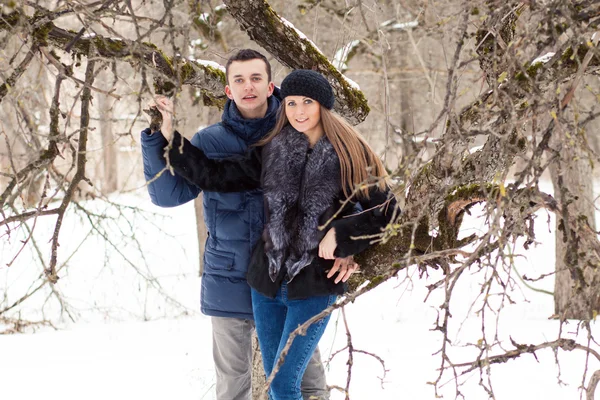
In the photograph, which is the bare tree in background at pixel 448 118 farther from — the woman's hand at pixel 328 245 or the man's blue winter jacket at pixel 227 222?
the man's blue winter jacket at pixel 227 222

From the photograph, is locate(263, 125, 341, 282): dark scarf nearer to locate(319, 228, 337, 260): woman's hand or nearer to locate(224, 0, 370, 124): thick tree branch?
locate(319, 228, 337, 260): woman's hand

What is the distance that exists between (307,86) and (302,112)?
10cm

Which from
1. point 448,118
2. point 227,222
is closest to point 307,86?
point 448,118

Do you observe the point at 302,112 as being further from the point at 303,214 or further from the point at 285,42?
the point at 285,42

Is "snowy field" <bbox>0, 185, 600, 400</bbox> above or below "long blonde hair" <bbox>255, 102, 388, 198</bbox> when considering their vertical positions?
below

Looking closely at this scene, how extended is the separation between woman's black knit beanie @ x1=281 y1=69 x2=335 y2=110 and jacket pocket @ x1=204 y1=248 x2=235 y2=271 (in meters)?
0.72

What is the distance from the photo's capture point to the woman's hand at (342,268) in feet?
8.23

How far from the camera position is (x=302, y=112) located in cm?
252

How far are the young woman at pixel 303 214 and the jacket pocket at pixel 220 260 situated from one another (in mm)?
160

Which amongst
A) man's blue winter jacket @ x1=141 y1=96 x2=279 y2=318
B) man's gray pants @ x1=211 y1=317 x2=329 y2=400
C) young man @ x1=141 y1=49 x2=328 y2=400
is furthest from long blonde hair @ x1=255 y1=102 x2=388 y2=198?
man's gray pants @ x1=211 y1=317 x2=329 y2=400

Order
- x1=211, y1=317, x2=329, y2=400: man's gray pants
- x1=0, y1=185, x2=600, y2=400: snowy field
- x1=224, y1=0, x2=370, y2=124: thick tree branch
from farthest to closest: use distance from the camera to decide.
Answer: x1=0, y1=185, x2=600, y2=400: snowy field, x1=224, y1=0, x2=370, y2=124: thick tree branch, x1=211, y1=317, x2=329, y2=400: man's gray pants

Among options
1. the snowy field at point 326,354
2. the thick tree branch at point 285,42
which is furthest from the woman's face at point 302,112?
the snowy field at point 326,354

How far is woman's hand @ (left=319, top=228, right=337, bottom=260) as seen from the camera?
244 centimetres

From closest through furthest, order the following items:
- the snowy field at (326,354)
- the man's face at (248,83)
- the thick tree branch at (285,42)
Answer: the man's face at (248,83)
the thick tree branch at (285,42)
the snowy field at (326,354)
